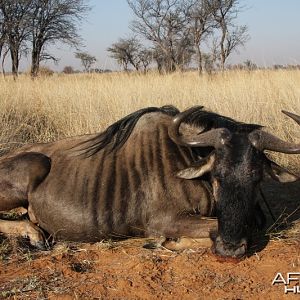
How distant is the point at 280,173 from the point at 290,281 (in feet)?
2.66

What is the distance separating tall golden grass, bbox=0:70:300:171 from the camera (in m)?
7.43

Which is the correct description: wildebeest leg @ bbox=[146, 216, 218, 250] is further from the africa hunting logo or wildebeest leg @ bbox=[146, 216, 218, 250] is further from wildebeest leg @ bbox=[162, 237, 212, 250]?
the africa hunting logo

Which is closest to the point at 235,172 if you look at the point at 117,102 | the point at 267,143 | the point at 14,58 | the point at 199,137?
the point at 267,143

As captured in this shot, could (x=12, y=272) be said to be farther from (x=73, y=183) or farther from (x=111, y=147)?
(x=111, y=147)

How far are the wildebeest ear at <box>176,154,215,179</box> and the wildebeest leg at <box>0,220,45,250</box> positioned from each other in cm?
124

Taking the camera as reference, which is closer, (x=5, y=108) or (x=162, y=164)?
(x=162, y=164)

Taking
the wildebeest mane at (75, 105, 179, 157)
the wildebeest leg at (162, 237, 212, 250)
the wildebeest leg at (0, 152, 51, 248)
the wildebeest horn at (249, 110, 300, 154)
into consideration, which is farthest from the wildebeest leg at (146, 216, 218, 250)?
the wildebeest leg at (0, 152, 51, 248)

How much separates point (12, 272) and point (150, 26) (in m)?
26.4

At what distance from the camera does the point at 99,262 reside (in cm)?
344

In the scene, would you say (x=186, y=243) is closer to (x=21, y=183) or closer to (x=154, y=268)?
(x=154, y=268)

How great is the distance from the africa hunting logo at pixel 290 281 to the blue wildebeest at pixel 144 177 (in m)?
0.38

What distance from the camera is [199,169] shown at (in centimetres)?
348

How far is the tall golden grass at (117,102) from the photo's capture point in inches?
293

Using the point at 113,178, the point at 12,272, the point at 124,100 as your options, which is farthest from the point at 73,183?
the point at 124,100
